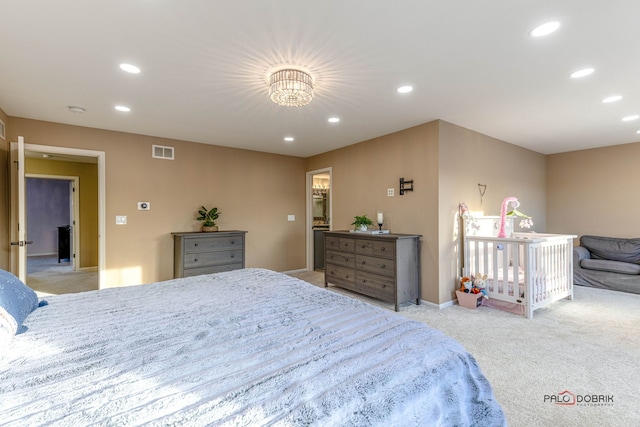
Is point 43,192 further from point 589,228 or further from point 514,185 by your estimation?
point 589,228

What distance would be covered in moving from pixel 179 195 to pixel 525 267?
15.8ft

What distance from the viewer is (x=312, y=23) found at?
188cm

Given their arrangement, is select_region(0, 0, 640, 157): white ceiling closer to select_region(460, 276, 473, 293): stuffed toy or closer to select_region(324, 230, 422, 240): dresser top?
select_region(324, 230, 422, 240): dresser top

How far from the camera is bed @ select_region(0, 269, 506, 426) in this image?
0.83 meters

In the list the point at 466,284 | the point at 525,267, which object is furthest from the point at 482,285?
the point at 525,267

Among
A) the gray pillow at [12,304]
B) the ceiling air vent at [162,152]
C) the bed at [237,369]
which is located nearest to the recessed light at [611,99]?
the bed at [237,369]

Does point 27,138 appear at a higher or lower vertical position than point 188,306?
higher

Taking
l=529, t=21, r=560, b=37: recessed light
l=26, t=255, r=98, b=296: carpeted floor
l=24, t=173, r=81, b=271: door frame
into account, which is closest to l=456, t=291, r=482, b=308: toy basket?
l=529, t=21, r=560, b=37: recessed light

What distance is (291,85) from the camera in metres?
2.38

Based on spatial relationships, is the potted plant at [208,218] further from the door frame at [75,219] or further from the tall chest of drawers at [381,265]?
the door frame at [75,219]

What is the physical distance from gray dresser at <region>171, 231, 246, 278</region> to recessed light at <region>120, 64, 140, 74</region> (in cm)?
231

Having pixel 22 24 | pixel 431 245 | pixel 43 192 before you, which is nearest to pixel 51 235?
pixel 43 192

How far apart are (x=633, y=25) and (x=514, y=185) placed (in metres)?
3.51

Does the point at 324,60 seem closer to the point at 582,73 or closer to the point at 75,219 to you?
the point at 582,73
